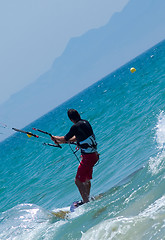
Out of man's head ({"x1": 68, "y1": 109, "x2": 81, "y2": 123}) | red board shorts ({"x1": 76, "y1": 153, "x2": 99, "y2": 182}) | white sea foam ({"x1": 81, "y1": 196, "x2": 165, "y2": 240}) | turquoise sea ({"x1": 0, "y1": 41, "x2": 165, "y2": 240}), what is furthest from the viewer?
red board shorts ({"x1": 76, "y1": 153, "x2": 99, "y2": 182})

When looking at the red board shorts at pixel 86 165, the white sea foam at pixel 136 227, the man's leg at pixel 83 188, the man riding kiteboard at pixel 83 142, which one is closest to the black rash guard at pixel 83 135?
the man riding kiteboard at pixel 83 142

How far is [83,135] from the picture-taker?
775 centimetres

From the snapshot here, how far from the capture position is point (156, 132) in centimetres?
1177

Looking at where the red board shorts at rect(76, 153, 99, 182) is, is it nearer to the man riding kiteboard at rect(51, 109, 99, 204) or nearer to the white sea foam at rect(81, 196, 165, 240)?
the man riding kiteboard at rect(51, 109, 99, 204)

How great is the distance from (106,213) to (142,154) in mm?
4226

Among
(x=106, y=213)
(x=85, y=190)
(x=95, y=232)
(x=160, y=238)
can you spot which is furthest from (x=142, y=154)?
(x=160, y=238)

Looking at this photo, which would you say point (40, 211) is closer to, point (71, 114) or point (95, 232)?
point (71, 114)

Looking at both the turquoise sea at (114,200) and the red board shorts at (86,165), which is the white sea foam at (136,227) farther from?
the red board shorts at (86,165)

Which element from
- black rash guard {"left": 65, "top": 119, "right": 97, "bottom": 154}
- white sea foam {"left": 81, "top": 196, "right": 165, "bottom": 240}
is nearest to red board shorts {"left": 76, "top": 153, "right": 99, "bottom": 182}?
black rash guard {"left": 65, "top": 119, "right": 97, "bottom": 154}

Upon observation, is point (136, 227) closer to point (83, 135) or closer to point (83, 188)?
point (83, 135)

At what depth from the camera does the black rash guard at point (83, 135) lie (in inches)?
301

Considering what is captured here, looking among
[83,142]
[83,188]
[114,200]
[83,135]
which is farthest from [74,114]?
[114,200]

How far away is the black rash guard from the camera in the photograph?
7.64m

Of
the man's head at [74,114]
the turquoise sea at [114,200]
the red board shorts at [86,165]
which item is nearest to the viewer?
the turquoise sea at [114,200]
